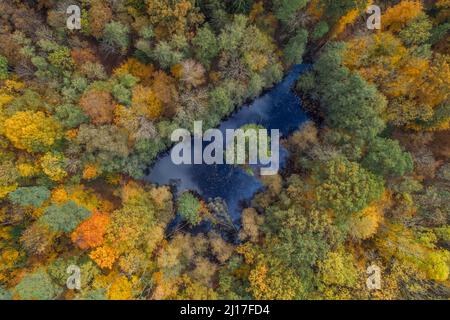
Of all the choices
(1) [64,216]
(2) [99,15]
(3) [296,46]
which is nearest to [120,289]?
(1) [64,216]

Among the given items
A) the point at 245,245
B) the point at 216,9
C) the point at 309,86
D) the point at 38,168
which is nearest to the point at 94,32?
the point at 216,9

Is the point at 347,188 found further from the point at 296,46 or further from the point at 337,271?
the point at 296,46

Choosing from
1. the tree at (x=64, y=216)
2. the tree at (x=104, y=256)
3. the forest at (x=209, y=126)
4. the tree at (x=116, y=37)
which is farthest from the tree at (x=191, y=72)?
the tree at (x=104, y=256)

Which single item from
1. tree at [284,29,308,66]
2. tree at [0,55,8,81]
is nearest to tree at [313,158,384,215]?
tree at [284,29,308,66]

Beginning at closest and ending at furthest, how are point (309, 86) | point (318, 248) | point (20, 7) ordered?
1. point (318, 248)
2. point (20, 7)
3. point (309, 86)

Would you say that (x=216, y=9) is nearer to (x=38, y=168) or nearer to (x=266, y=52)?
(x=266, y=52)

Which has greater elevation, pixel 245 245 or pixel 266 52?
pixel 266 52
